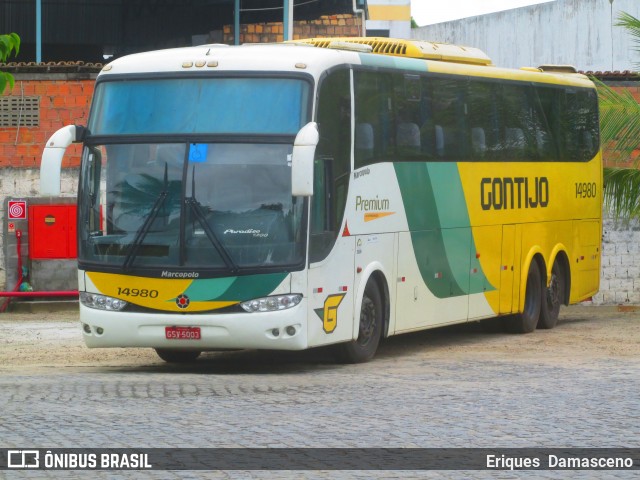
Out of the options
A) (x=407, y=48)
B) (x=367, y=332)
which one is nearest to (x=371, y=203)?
(x=367, y=332)

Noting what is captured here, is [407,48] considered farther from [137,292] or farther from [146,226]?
[137,292]

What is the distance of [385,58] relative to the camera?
16531 mm

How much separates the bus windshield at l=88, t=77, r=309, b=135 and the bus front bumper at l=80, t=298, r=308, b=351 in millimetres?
1835

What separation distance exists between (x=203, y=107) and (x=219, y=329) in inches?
89.7

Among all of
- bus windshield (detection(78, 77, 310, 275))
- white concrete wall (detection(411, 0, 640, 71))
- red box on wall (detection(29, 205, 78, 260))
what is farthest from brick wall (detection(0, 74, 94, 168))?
white concrete wall (detection(411, 0, 640, 71))

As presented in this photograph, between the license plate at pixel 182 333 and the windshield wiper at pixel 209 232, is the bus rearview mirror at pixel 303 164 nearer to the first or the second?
the windshield wiper at pixel 209 232

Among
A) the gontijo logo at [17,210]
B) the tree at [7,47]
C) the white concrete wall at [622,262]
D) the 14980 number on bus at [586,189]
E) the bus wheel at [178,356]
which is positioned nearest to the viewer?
the tree at [7,47]

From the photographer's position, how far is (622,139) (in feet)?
80.2

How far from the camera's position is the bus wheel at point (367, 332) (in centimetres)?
1555

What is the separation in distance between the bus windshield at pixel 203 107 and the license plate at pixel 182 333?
1.97 meters

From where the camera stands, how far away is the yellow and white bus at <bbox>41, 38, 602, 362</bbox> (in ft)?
46.4

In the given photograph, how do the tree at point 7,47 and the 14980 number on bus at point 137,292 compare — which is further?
the tree at point 7,47

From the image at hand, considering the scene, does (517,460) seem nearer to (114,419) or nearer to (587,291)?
(114,419)

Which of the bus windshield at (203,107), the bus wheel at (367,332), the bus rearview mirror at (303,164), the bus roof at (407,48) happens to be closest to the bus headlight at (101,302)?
the bus windshield at (203,107)
